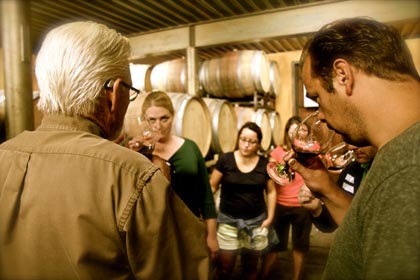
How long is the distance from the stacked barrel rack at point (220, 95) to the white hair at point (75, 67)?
2755 mm

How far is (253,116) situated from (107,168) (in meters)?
4.85

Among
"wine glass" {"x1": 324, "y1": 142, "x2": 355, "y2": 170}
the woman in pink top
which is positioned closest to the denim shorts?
the woman in pink top

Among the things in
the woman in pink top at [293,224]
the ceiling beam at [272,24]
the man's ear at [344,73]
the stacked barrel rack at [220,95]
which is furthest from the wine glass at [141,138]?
the ceiling beam at [272,24]

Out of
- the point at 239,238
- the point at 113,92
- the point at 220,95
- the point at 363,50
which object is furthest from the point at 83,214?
the point at 220,95

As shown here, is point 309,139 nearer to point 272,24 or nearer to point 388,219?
point 388,219

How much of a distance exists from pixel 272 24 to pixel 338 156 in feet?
10.5

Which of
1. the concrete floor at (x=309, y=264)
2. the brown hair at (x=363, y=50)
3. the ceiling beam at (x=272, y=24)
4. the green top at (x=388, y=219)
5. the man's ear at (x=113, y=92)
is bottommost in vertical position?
the concrete floor at (x=309, y=264)

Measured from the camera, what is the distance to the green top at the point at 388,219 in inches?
25.7

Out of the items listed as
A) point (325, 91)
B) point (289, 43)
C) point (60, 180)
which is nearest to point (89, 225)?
point (60, 180)

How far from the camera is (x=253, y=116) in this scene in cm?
565

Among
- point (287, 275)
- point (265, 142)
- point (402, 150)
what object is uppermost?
point (402, 150)

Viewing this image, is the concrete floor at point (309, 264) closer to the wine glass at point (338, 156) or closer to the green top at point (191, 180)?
the green top at point (191, 180)

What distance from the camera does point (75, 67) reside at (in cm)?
99

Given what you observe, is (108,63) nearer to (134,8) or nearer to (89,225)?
(89,225)
